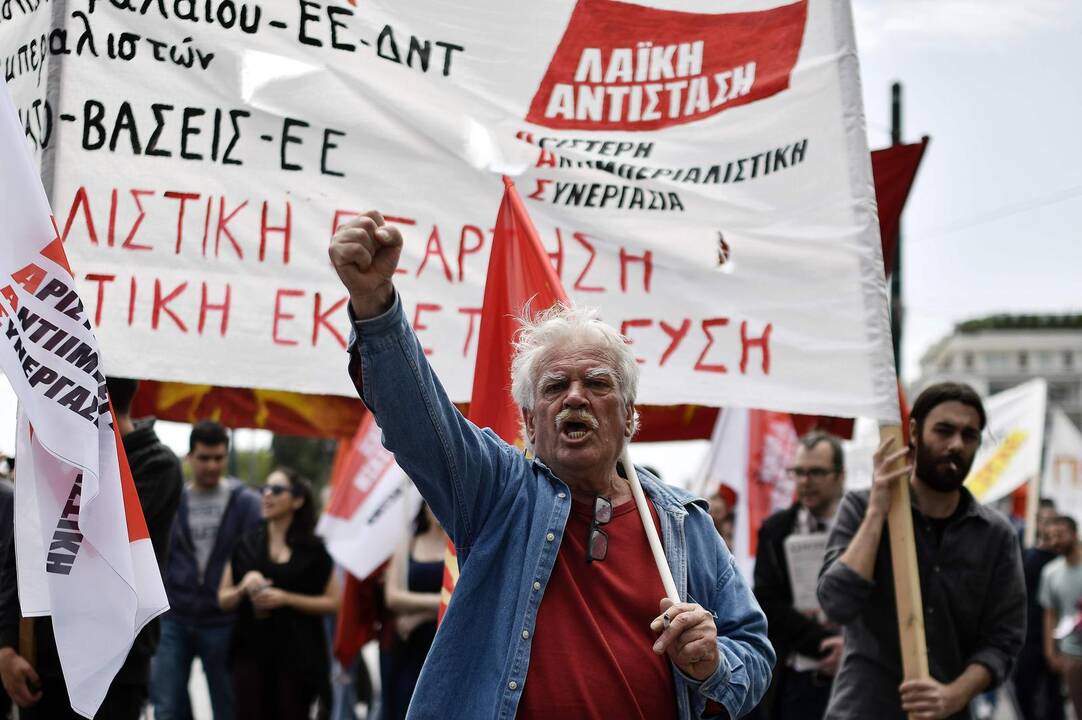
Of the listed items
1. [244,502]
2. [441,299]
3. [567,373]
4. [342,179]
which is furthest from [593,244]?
[244,502]

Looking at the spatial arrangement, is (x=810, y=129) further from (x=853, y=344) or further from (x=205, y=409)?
(x=205, y=409)

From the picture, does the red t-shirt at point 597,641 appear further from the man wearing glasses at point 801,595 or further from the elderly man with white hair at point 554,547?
the man wearing glasses at point 801,595

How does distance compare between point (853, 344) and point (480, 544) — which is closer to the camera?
point (480, 544)

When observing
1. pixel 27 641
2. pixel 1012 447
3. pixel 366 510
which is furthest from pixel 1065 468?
pixel 27 641

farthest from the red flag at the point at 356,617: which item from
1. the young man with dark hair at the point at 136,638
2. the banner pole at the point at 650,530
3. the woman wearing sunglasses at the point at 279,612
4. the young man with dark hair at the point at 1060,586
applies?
the banner pole at the point at 650,530

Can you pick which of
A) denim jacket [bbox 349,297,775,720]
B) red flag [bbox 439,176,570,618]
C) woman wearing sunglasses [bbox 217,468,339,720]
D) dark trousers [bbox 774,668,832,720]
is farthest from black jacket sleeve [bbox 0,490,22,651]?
dark trousers [bbox 774,668,832,720]

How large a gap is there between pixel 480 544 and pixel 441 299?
166 cm

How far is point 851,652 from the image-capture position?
15.4 feet

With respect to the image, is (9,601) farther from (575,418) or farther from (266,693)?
(266,693)

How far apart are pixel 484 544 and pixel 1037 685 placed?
9436 millimetres

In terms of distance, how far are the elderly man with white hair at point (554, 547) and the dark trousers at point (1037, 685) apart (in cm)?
886

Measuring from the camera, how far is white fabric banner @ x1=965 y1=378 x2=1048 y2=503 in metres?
12.6

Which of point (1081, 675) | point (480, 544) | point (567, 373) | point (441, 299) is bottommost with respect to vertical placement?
point (1081, 675)

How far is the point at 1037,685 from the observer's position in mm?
11023
